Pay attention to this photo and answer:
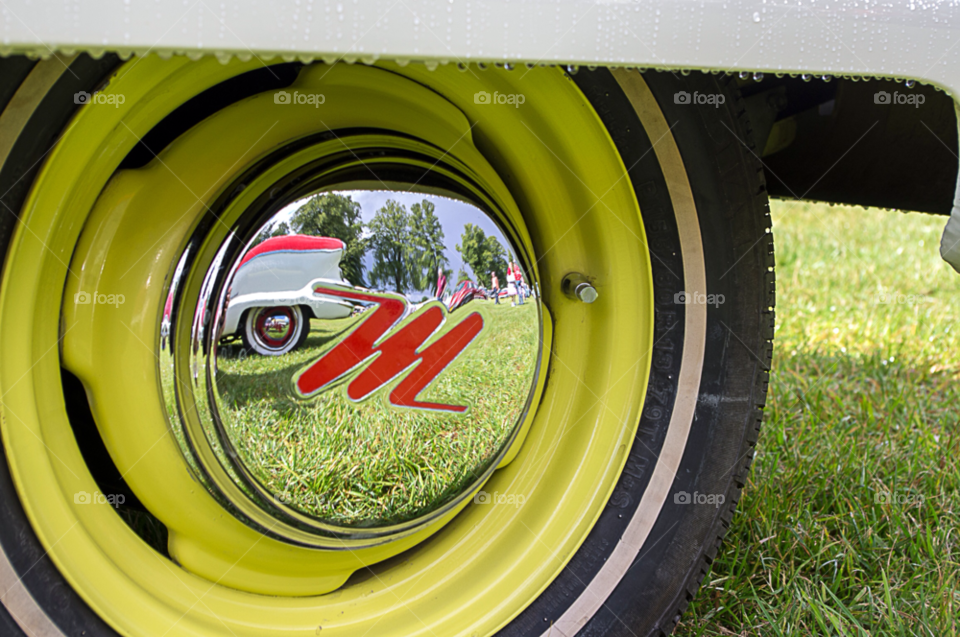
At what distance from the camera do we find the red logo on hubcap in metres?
0.97

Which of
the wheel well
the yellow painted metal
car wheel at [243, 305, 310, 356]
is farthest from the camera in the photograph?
the wheel well

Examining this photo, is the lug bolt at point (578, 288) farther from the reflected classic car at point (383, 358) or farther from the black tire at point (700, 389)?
the black tire at point (700, 389)

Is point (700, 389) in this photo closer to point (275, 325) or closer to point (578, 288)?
point (578, 288)

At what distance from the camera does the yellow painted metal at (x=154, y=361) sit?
84 cm

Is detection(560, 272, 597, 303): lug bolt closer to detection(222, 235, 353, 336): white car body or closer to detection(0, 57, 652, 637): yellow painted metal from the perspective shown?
detection(0, 57, 652, 637): yellow painted metal

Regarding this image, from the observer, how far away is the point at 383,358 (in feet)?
3.23

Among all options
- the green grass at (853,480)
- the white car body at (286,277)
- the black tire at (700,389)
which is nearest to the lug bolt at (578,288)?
the black tire at (700,389)

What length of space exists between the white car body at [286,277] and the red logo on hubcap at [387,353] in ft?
0.06

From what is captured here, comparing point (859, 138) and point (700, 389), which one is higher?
point (859, 138)

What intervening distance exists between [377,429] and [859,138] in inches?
48.5

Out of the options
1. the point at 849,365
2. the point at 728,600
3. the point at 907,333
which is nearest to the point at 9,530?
the point at 728,600

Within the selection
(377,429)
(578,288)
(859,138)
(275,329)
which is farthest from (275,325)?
(859,138)

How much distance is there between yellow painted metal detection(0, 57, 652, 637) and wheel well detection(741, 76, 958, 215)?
1.43 ft

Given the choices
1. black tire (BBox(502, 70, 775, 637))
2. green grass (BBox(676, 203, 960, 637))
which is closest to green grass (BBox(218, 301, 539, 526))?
black tire (BBox(502, 70, 775, 637))
